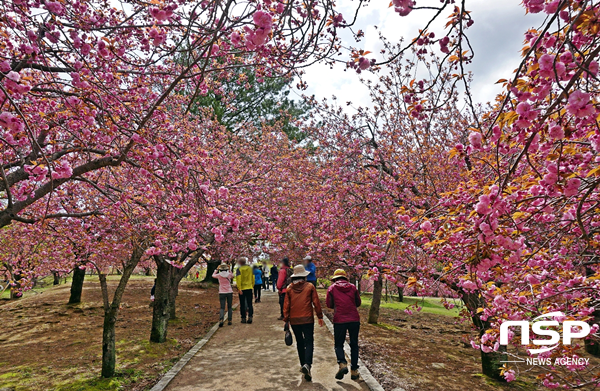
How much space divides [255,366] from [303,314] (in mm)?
1674

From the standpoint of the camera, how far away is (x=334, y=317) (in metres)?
5.45

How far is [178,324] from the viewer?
35.9ft

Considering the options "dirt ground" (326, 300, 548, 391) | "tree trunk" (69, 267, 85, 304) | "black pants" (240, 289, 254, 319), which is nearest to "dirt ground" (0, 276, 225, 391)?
"tree trunk" (69, 267, 85, 304)

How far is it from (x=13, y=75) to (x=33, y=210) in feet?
22.1

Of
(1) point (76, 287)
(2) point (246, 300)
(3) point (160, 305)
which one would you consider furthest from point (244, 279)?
(1) point (76, 287)

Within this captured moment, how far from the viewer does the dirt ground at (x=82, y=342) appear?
244 inches

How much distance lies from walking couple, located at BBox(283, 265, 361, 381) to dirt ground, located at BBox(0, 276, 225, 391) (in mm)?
2560

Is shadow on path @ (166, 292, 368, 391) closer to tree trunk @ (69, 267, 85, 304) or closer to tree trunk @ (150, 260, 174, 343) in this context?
tree trunk @ (150, 260, 174, 343)

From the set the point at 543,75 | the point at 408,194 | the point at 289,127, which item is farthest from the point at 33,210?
the point at 289,127

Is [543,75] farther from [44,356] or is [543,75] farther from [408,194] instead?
[44,356]

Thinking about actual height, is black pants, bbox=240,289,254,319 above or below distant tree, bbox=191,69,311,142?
below

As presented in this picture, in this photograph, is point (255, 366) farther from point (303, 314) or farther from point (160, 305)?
point (160, 305)

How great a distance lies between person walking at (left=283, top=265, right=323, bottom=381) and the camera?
211 inches

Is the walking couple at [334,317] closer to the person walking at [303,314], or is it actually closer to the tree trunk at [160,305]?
the person walking at [303,314]
